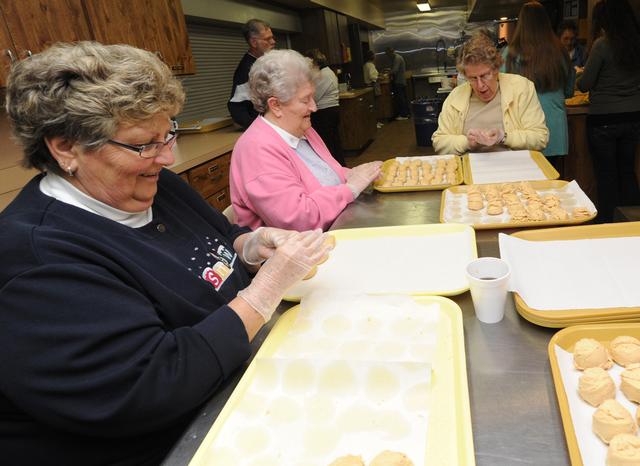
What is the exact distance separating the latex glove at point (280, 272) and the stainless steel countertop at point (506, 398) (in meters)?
0.10

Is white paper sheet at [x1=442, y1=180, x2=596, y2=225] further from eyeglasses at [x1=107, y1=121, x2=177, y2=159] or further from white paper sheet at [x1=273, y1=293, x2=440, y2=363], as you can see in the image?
eyeglasses at [x1=107, y1=121, x2=177, y2=159]

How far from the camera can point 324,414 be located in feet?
2.38

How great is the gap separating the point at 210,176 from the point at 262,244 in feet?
6.42

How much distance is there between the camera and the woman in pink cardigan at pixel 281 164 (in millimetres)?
1629

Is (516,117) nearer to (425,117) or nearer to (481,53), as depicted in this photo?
(481,53)

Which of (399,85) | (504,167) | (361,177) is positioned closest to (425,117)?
(399,85)

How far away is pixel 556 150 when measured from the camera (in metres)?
2.66

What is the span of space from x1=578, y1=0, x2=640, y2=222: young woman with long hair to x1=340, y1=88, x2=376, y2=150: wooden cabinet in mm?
3898

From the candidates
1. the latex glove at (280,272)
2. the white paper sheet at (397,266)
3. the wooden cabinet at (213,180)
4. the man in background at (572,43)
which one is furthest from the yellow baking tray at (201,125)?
the man in background at (572,43)

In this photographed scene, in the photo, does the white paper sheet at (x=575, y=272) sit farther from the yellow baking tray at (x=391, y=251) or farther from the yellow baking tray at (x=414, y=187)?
the yellow baking tray at (x=414, y=187)

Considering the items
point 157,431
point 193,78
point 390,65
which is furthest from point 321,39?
point 157,431

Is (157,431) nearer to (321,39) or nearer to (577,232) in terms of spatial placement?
(577,232)

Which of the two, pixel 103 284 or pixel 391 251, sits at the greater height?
pixel 103 284

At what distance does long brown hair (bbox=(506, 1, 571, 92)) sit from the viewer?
2574 millimetres
